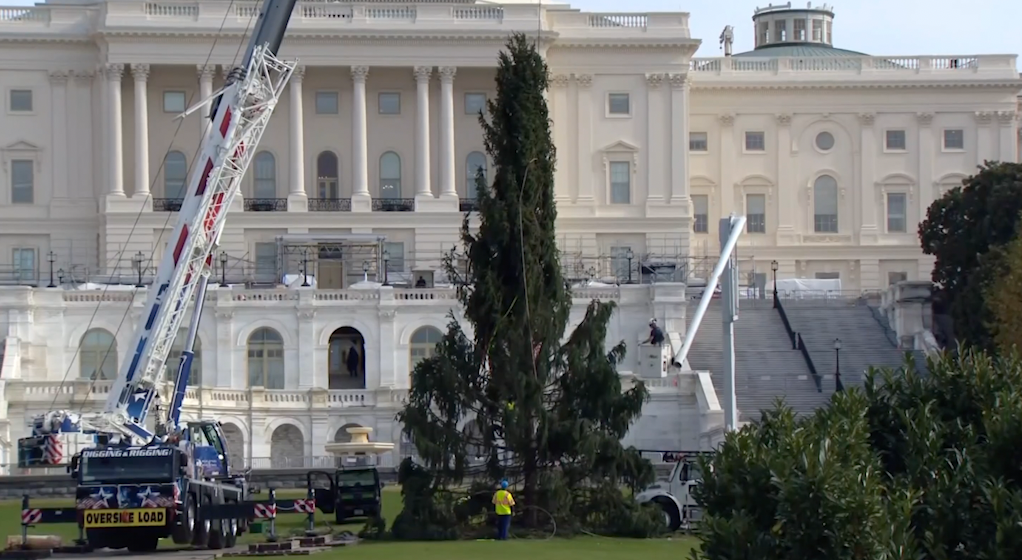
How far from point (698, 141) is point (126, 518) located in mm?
70958

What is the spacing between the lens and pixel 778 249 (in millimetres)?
107500

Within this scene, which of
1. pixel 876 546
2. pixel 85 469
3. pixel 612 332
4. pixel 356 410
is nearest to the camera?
pixel 876 546

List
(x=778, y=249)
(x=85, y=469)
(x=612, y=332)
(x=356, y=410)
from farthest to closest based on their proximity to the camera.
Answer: (x=778, y=249) → (x=612, y=332) → (x=356, y=410) → (x=85, y=469)

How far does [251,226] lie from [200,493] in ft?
184

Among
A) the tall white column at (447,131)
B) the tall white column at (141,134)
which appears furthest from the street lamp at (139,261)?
the tall white column at (447,131)

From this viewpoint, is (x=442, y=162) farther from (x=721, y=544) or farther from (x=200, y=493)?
(x=721, y=544)

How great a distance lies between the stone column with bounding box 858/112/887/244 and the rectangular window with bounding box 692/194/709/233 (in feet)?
23.8

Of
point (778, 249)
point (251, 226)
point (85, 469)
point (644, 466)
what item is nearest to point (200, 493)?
point (85, 469)

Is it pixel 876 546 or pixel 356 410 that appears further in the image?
pixel 356 410

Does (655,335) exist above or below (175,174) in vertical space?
below

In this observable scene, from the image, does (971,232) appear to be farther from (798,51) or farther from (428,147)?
(798,51)

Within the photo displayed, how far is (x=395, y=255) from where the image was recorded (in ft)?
323

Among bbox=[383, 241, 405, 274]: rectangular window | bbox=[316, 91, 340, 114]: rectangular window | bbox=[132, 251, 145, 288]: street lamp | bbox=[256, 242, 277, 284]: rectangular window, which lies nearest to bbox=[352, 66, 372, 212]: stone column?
bbox=[316, 91, 340, 114]: rectangular window

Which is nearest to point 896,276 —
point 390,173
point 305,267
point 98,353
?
point 390,173
